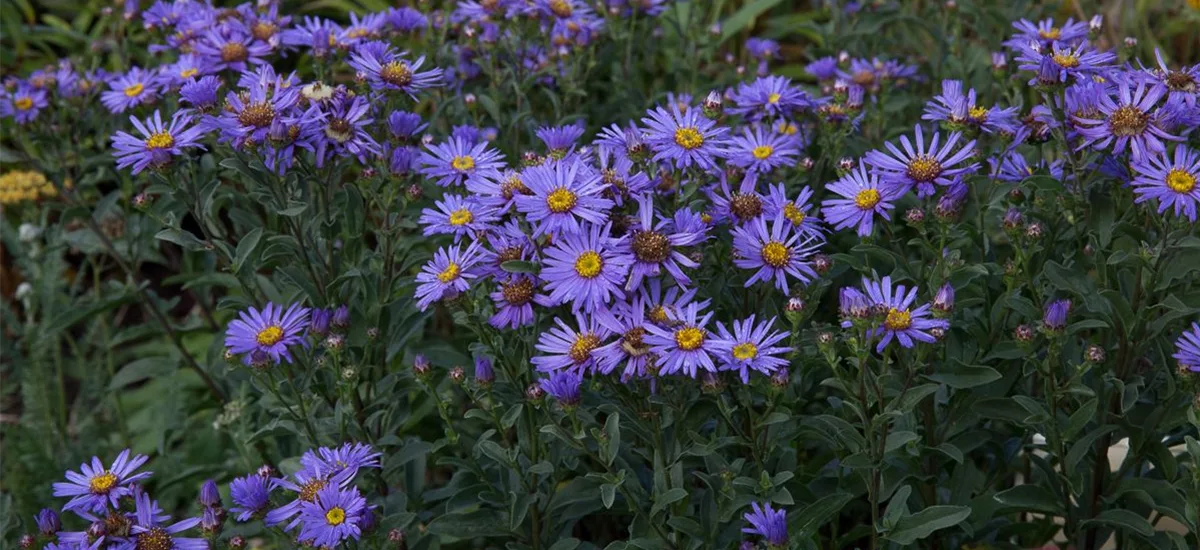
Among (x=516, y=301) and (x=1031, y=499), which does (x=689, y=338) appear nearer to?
(x=516, y=301)

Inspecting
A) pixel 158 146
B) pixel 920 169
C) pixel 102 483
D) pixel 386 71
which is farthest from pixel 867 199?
pixel 102 483

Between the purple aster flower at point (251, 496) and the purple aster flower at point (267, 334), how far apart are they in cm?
26

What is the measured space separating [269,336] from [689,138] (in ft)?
2.95

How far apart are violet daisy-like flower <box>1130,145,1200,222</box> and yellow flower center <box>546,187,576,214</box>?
0.97 metres

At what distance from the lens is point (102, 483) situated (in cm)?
221

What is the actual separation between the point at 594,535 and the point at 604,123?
4.22ft

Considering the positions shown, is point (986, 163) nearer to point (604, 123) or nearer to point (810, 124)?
point (810, 124)

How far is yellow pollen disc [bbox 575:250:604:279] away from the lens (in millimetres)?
2039

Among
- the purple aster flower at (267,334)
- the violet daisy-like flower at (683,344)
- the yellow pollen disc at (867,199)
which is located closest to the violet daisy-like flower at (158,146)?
the purple aster flower at (267,334)

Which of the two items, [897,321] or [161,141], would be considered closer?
[897,321]

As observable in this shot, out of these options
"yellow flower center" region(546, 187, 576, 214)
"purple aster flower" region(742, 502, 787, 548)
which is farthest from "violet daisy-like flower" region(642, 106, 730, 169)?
"purple aster flower" region(742, 502, 787, 548)

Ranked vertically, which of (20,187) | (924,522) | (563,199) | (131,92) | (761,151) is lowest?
(924,522)

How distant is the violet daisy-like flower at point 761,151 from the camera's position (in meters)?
2.59

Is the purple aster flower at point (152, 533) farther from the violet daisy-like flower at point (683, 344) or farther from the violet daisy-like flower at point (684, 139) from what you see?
the violet daisy-like flower at point (684, 139)
